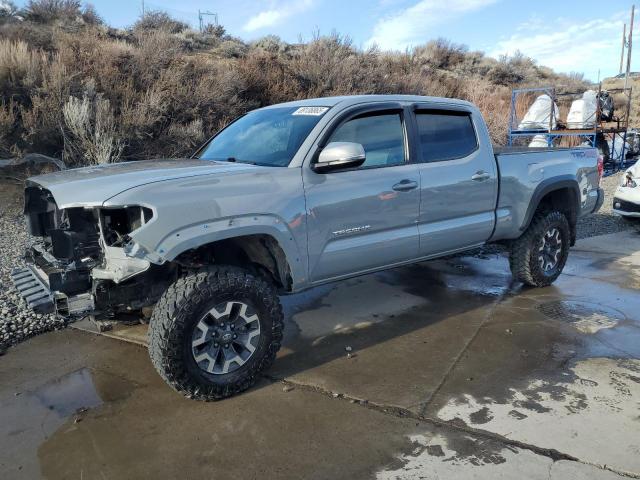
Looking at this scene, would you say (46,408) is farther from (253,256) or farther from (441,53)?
(441,53)

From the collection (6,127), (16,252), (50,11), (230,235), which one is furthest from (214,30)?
(230,235)

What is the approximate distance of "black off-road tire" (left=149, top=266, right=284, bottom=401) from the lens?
327cm

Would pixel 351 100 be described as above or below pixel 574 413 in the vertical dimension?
above

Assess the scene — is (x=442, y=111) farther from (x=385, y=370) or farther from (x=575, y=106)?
(x=575, y=106)

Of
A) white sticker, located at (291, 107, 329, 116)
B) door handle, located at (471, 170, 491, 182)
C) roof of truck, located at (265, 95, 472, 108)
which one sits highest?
roof of truck, located at (265, 95, 472, 108)

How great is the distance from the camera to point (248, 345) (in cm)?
359

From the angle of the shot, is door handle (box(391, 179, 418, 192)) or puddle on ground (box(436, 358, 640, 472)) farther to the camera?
door handle (box(391, 179, 418, 192))

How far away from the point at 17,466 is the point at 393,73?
699 inches

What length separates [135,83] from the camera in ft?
38.1

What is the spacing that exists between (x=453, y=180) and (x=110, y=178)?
282 centimetres

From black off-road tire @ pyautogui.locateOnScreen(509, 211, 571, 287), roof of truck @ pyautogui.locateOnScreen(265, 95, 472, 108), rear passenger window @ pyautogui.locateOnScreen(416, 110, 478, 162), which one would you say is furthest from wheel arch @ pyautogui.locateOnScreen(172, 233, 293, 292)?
black off-road tire @ pyautogui.locateOnScreen(509, 211, 571, 287)

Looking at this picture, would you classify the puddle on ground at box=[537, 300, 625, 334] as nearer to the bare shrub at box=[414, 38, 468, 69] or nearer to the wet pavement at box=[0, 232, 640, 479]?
the wet pavement at box=[0, 232, 640, 479]

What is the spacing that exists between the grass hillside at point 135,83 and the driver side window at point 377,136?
633 cm

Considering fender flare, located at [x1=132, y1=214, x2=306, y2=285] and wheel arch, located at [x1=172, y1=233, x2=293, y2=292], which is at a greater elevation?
fender flare, located at [x1=132, y1=214, x2=306, y2=285]
